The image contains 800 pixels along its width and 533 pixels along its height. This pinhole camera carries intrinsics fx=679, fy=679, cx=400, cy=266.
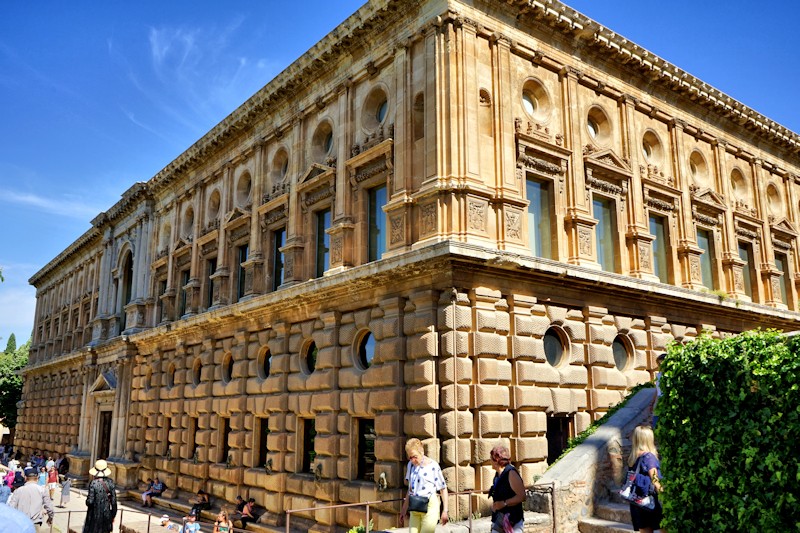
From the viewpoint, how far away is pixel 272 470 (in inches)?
779

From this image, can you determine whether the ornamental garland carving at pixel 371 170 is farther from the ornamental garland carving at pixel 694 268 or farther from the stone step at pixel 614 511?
the ornamental garland carving at pixel 694 268

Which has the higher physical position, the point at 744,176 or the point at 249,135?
the point at 249,135

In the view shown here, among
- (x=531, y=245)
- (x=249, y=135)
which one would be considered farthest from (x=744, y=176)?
(x=249, y=135)

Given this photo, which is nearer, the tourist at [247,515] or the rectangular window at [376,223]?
the rectangular window at [376,223]

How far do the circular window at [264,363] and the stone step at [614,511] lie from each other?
11.7m

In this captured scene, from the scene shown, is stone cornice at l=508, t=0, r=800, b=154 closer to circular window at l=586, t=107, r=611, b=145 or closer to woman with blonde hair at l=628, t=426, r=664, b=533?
circular window at l=586, t=107, r=611, b=145

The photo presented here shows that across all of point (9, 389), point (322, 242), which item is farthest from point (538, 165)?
point (9, 389)

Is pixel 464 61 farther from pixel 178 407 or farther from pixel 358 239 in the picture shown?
pixel 178 407

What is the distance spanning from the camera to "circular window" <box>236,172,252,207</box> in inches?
990

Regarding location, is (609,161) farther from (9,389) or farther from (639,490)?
(9,389)

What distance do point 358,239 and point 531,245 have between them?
463 cm

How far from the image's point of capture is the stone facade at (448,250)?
15.3 meters

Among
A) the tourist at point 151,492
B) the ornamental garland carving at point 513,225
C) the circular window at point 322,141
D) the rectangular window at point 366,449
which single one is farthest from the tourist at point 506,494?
the tourist at point 151,492

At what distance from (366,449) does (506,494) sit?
8.04 meters
